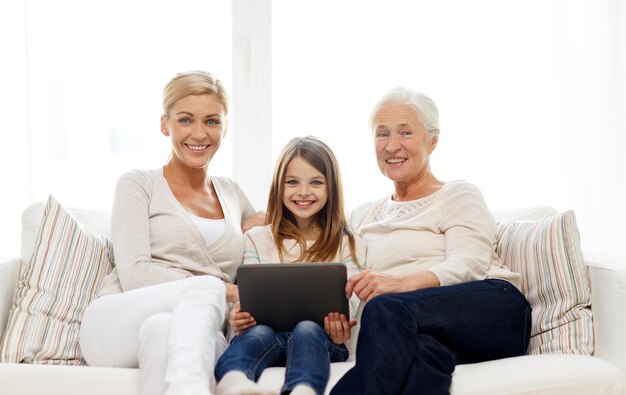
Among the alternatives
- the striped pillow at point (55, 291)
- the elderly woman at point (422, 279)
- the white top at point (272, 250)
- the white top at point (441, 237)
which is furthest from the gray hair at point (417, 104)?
the striped pillow at point (55, 291)

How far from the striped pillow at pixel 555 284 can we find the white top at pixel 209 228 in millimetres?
945

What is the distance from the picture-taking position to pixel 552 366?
1762 mm

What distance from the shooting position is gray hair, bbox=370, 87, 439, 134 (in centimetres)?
235

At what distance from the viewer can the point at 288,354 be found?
183cm

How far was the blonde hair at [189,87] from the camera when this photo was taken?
2.23 metres

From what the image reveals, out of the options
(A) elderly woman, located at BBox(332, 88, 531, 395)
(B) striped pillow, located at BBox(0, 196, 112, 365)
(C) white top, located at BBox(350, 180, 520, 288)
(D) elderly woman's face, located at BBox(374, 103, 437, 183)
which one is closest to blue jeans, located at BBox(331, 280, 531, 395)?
(A) elderly woman, located at BBox(332, 88, 531, 395)

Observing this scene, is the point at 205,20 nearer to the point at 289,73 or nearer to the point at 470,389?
the point at 289,73

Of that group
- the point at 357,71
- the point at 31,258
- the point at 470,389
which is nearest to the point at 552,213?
the point at 470,389

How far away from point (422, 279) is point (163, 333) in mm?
737

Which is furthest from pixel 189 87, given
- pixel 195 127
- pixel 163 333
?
pixel 163 333

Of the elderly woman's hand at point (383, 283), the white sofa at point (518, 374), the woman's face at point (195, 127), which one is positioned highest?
the woman's face at point (195, 127)

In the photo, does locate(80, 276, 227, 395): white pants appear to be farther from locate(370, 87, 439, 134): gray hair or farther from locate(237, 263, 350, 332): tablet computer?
locate(370, 87, 439, 134): gray hair

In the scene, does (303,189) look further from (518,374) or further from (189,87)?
(518,374)

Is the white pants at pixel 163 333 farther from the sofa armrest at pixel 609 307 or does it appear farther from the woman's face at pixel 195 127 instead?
the sofa armrest at pixel 609 307
